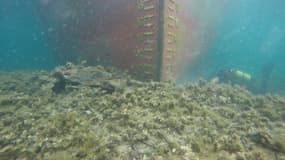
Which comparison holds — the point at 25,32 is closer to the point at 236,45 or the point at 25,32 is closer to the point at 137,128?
the point at 137,128

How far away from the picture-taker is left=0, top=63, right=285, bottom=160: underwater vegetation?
2.75m

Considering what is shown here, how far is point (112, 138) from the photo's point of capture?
300 cm

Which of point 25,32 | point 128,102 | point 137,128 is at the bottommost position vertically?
point 137,128

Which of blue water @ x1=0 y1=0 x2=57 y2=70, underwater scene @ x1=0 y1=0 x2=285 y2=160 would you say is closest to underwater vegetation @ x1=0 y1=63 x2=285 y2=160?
underwater scene @ x1=0 y1=0 x2=285 y2=160

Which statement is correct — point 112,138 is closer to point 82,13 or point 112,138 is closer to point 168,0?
point 168,0

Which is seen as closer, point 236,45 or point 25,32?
point 25,32

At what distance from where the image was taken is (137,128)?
335 cm

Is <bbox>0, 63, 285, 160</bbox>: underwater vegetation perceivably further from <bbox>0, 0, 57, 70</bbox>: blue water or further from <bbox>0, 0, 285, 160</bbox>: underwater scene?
<bbox>0, 0, 57, 70</bbox>: blue water

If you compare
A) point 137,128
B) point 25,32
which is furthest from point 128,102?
point 25,32

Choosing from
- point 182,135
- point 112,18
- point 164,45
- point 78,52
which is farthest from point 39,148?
point 78,52

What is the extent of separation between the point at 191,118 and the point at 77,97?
3.01 m

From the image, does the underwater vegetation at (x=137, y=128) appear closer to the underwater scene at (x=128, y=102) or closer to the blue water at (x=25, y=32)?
the underwater scene at (x=128, y=102)

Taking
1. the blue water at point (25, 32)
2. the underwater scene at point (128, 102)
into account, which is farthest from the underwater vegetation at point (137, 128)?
the blue water at point (25, 32)

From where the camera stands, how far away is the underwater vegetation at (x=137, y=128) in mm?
2746
